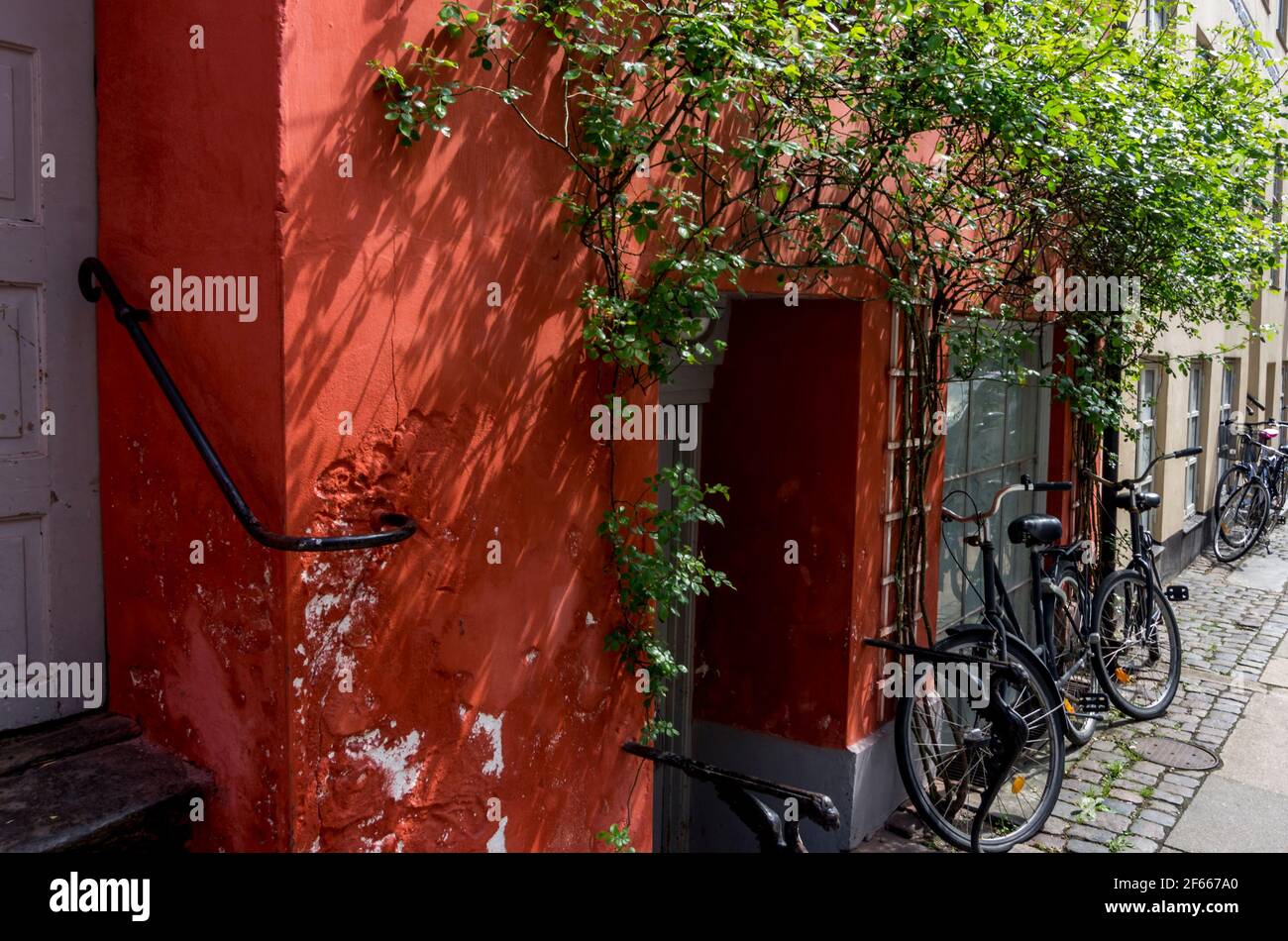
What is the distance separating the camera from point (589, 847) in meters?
3.64

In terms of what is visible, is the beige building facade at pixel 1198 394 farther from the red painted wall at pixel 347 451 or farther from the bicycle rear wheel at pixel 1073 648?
the red painted wall at pixel 347 451

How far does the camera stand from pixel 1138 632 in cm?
714

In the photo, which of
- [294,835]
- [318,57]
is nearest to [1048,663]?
[294,835]

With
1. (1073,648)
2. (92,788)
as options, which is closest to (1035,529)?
(1073,648)

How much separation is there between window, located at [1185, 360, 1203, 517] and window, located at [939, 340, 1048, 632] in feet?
16.4

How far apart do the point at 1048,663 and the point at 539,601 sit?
387 centimetres

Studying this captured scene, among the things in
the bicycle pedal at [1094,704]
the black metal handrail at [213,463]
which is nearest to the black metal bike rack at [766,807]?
the black metal handrail at [213,463]

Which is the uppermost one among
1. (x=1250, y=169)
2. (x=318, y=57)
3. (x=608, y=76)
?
(x=1250, y=169)

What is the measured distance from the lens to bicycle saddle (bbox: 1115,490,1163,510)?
282 inches

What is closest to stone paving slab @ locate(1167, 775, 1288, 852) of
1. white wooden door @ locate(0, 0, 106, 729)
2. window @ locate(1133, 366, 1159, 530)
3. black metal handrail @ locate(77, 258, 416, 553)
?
black metal handrail @ locate(77, 258, 416, 553)

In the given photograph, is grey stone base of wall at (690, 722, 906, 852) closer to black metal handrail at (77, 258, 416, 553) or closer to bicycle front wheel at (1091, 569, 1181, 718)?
bicycle front wheel at (1091, 569, 1181, 718)

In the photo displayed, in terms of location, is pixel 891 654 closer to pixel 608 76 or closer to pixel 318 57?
pixel 608 76

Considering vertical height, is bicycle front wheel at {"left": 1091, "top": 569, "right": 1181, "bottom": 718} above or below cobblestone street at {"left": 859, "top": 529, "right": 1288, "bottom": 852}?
above

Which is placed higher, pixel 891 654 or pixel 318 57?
pixel 318 57
